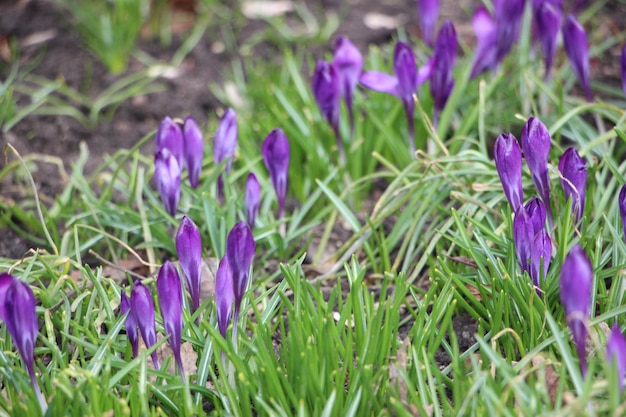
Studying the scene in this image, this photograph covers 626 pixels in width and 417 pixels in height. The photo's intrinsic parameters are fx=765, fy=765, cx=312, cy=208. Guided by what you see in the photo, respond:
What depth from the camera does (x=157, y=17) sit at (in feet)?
13.8

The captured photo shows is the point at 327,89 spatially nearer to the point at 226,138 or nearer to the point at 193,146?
the point at 226,138

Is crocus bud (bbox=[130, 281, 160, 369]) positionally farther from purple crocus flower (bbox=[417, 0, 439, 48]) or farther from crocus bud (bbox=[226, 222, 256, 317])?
purple crocus flower (bbox=[417, 0, 439, 48])

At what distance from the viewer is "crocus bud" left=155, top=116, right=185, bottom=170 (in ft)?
7.57

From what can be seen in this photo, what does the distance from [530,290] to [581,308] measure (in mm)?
399

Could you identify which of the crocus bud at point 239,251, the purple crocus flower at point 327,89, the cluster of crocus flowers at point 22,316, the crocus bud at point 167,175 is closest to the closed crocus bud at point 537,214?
the crocus bud at point 239,251

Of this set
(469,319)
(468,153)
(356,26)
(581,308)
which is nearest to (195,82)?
(356,26)

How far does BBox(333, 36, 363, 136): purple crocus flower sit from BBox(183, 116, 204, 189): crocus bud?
1.78ft

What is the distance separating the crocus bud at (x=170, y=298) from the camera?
170 centimetres

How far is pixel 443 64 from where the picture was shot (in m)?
2.55

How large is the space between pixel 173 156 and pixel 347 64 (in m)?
0.75

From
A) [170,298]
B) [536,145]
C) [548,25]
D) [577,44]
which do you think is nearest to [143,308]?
[170,298]

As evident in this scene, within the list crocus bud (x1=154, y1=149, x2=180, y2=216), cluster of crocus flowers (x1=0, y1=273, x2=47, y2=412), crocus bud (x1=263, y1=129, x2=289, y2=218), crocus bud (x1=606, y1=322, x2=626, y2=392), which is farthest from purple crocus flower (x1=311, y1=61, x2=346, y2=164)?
crocus bud (x1=606, y1=322, x2=626, y2=392)

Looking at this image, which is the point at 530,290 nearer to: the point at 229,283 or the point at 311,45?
the point at 229,283

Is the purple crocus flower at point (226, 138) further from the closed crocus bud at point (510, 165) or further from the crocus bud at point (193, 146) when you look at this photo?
the closed crocus bud at point (510, 165)
